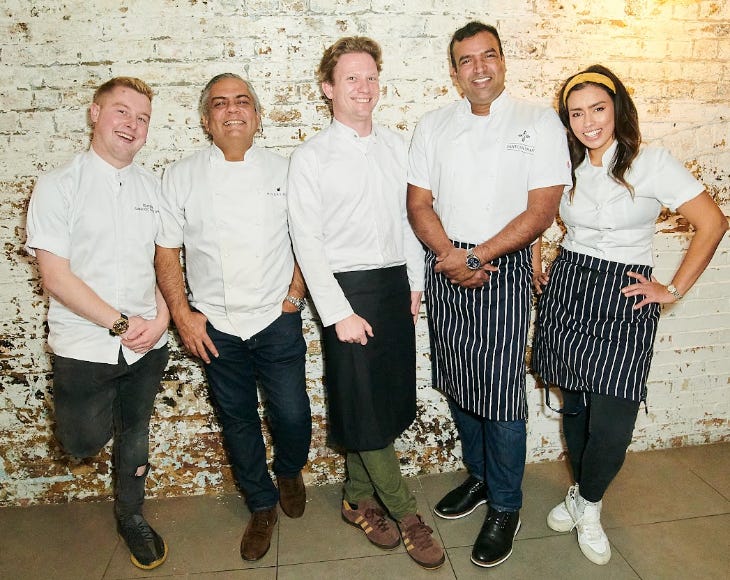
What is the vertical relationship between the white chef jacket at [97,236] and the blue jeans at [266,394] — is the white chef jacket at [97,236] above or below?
above

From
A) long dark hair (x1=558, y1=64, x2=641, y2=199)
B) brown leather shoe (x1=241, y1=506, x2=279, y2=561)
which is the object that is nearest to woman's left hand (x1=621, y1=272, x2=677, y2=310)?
long dark hair (x1=558, y1=64, x2=641, y2=199)

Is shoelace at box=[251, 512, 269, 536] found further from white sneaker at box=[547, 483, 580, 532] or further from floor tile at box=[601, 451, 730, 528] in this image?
floor tile at box=[601, 451, 730, 528]

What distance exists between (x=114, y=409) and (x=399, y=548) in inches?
52.2

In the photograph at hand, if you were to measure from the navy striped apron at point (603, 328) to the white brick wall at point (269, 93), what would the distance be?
722 millimetres

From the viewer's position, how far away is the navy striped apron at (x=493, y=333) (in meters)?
2.08

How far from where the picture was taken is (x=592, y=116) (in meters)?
1.96

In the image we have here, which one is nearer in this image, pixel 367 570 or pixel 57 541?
pixel 367 570

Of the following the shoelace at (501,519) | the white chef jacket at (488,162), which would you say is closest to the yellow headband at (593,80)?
the white chef jacket at (488,162)

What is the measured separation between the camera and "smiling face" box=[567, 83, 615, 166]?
1948 millimetres

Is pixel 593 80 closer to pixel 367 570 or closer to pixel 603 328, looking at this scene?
pixel 603 328

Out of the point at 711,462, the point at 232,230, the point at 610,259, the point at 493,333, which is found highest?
the point at 232,230

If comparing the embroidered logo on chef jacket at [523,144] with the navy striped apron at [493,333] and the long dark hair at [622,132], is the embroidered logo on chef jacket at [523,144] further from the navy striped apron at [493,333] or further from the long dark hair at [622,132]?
the navy striped apron at [493,333]

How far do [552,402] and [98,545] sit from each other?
2274 millimetres

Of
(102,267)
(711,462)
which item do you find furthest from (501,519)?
(102,267)
